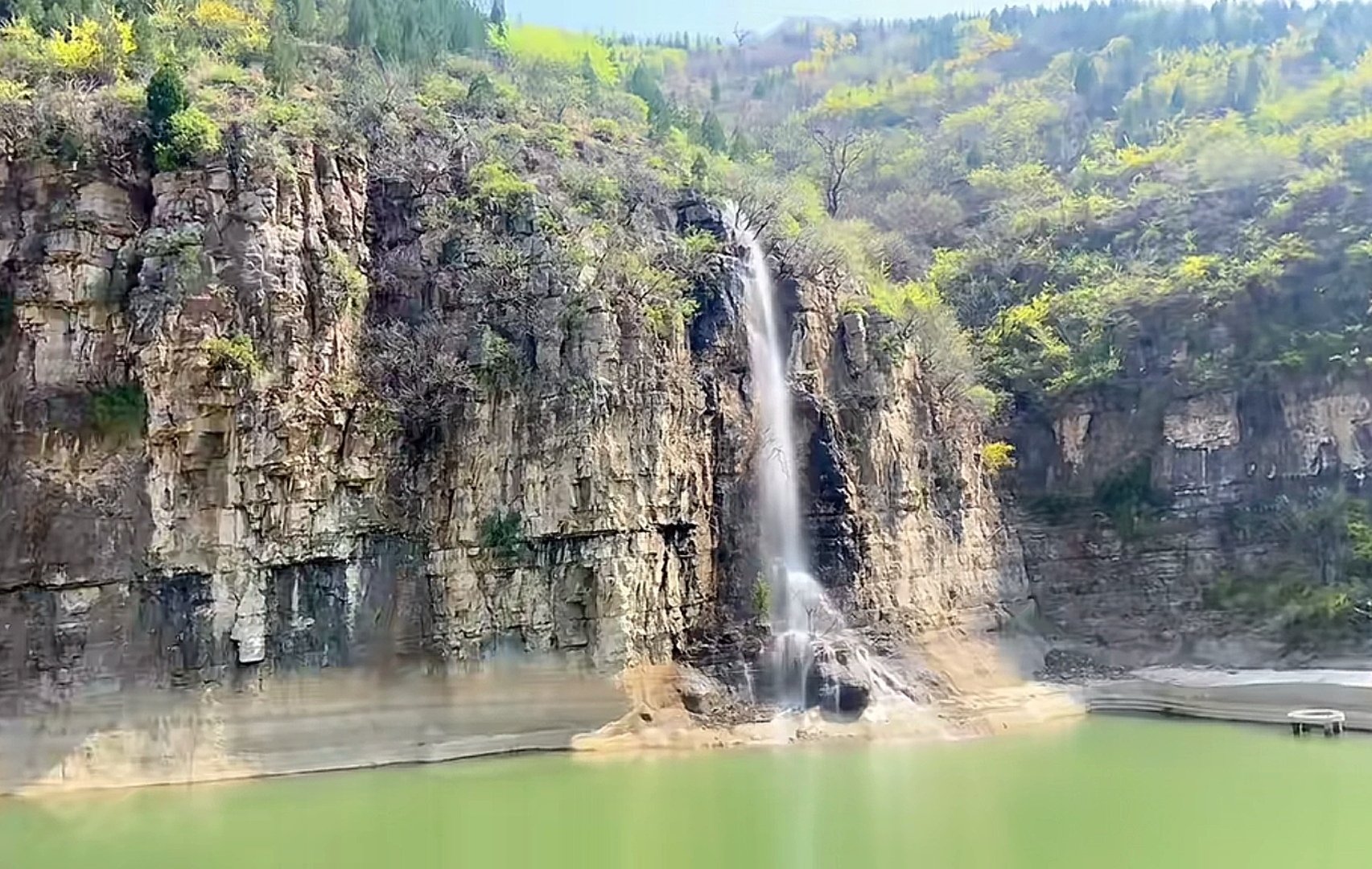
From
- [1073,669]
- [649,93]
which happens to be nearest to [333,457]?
[1073,669]

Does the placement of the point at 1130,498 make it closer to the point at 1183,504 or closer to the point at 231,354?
the point at 1183,504

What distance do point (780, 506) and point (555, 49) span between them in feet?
120

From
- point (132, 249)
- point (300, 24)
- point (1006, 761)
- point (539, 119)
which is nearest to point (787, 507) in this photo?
point (1006, 761)

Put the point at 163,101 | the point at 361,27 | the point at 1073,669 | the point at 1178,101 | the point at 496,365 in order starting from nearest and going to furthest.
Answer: the point at 163,101
the point at 496,365
the point at 1073,669
the point at 361,27
the point at 1178,101

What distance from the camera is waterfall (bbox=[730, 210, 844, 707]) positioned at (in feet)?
82.8

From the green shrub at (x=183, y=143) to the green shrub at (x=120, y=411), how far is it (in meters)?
4.59

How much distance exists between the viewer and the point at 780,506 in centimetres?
2758

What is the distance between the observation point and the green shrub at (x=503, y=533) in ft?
79.1

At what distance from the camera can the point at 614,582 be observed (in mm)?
24312

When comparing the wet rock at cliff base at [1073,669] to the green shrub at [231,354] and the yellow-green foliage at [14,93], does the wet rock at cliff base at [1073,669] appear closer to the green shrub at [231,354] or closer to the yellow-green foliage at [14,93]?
the green shrub at [231,354]

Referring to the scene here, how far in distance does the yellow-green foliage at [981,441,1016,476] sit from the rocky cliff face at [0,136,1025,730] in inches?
266

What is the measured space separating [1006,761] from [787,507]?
338 inches

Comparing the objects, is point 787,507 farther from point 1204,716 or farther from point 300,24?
point 300,24

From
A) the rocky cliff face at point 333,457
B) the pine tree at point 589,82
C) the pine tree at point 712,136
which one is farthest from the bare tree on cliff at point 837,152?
the rocky cliff face at point 333,457
